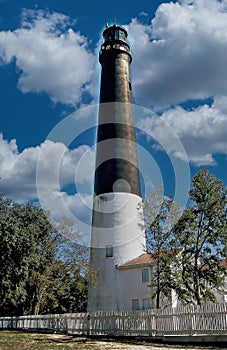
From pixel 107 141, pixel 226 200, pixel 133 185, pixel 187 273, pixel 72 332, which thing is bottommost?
pixel 72 332

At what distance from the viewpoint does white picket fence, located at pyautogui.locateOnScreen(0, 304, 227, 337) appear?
18.2 m

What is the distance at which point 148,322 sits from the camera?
2047 cm

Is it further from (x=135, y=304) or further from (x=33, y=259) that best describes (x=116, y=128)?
(x=135, y=304)

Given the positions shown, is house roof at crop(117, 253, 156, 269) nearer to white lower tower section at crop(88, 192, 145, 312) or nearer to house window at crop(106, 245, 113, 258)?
white lower tower section at crop(88, 192, 145, 312)

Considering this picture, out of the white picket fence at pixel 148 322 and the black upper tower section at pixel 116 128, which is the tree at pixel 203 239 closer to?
the white picket fence at pixel 148 322

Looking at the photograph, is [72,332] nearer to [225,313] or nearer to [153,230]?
[153,230]

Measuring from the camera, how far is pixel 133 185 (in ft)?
102

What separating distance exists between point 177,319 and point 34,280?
16594 millimetres

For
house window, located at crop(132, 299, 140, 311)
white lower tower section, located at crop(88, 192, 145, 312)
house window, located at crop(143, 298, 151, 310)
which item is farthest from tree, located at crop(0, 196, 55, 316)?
house window, located at crop(143, 298, 151, 310)

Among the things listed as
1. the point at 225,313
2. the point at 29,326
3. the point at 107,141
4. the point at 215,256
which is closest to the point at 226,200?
the point at 215,256

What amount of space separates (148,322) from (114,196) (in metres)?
12.2

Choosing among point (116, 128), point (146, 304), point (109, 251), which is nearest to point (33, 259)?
point (109, 251)

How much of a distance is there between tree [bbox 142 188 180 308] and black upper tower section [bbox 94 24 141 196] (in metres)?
6.61

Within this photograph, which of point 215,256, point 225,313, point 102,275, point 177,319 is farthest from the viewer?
point 102,275
